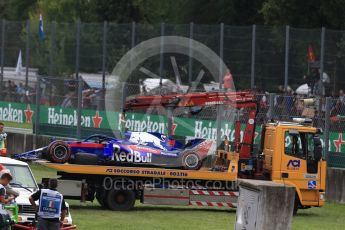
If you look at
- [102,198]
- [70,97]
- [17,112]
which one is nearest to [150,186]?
[102,198]

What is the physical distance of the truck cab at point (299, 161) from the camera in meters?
24.2

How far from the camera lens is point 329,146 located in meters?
28.1

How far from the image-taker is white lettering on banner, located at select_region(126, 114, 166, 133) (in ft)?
105

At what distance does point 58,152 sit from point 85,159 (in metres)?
0.62

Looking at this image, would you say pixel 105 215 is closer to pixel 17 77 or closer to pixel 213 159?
pixel 213 159

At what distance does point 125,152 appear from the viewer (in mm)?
24141

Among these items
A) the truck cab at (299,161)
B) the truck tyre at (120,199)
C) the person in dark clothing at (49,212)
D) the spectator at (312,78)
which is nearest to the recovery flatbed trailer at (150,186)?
the truck tyre at (120,199)

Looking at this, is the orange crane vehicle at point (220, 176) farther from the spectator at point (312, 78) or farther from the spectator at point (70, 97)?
the spectator at point (70, 97)

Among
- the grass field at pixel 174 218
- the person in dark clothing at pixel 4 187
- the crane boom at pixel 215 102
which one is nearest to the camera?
the person in dark clothing at pixel 4 187

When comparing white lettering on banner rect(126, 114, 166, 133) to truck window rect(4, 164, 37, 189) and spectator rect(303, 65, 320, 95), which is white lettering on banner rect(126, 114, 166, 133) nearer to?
spectator rect(303, 65, 320, 95)

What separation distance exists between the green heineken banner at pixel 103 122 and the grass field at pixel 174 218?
3.06 meters

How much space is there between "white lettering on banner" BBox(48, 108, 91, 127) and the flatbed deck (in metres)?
11.2

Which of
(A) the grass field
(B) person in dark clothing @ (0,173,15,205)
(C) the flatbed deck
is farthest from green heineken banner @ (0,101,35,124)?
(B) person in dark clothing @ (0,173,15,205)

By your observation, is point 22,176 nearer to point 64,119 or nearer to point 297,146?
point 297,146
